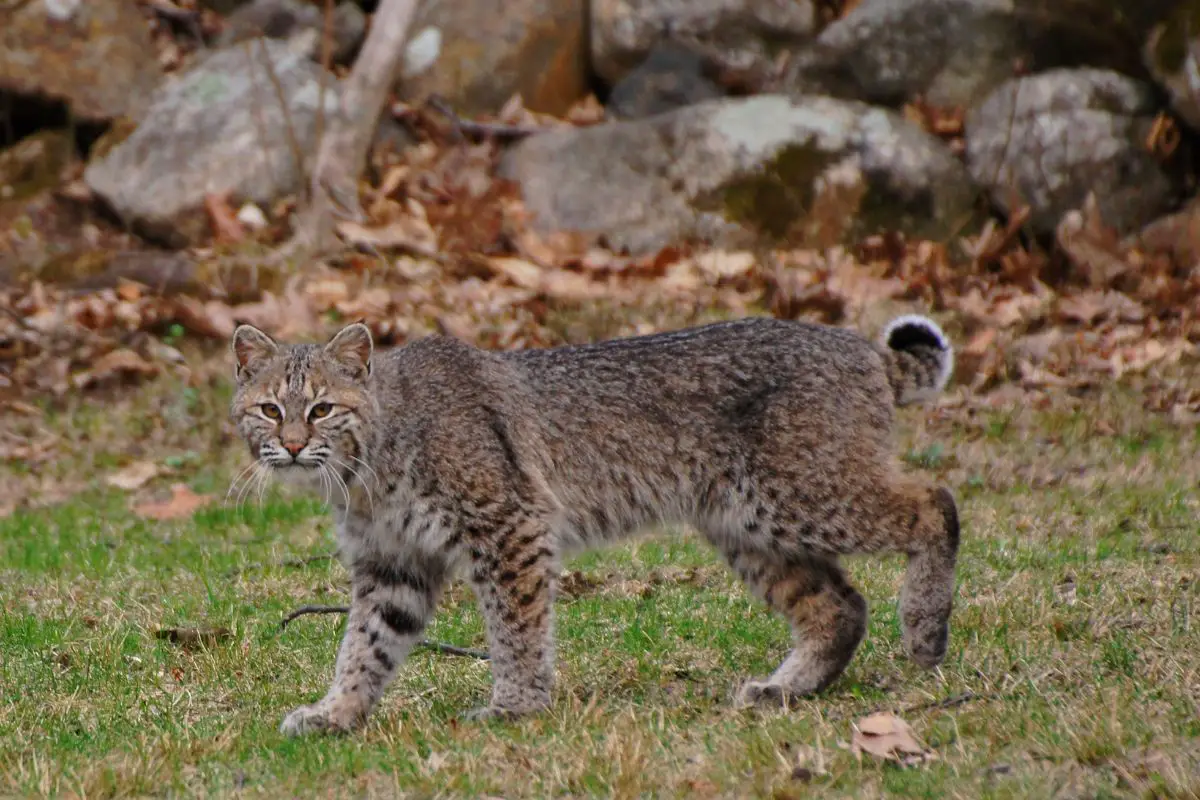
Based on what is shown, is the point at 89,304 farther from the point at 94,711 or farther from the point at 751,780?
the point at 751,780

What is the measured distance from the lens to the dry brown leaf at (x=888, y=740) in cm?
423

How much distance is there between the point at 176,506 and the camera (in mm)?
8938

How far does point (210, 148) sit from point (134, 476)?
13.2ft

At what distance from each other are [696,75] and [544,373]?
28.0 ft

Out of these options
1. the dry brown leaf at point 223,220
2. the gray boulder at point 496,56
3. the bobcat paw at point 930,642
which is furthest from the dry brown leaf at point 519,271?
the bobcat paw at point 930,642

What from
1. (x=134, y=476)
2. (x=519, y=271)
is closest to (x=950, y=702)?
(x=134, y=476)

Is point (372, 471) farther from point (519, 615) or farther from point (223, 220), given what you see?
point (223, 220)

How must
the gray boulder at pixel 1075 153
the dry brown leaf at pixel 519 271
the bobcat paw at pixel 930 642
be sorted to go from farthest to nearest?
the gray boulder at pixel 1075 153
the dry brown leaf at pixel 519 271
the bobcat paw at pixel 930 642

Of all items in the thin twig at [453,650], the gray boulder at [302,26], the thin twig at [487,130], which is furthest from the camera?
the gray boulder at [302,26]

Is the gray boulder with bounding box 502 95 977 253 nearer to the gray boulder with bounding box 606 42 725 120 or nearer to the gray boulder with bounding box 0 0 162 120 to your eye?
the gray boulder with bounding box 606 42 725 120

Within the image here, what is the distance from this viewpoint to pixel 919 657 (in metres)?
5.39

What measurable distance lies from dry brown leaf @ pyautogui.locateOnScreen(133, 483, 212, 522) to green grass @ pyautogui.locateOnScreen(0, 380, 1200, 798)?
0.12m

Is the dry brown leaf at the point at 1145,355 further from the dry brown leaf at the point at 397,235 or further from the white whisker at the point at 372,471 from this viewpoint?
the white whisker at the point at 372,471

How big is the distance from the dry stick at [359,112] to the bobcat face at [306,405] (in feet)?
22.5
